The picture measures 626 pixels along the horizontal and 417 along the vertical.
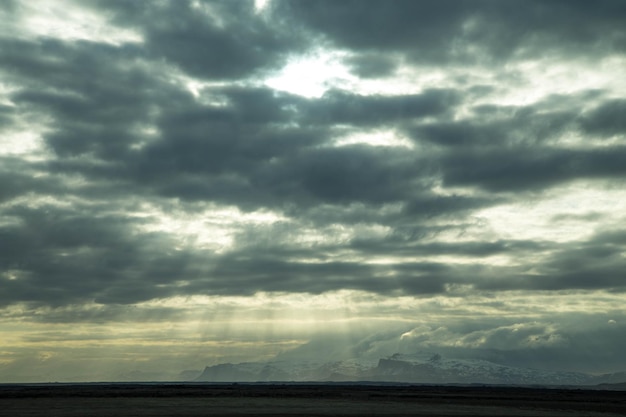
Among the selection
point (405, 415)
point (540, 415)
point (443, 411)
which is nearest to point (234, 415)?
point (405, 415)

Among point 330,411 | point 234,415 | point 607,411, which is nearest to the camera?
point 234,415

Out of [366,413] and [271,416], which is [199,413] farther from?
[366,413]

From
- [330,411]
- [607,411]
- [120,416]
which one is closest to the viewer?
[120,416]

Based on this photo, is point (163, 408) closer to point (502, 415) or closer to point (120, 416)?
point (120, 416)

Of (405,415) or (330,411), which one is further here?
(330,411)

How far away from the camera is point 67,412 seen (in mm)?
94375

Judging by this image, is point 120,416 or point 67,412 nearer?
point 120,416

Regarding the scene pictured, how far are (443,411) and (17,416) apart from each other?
5891cm

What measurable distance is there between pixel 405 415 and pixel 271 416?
18087 mm

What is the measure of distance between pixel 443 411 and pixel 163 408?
136ft

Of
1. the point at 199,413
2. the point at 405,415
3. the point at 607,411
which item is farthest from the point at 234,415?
the point at 607,411

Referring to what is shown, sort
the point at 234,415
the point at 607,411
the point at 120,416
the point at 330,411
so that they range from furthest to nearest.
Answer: the point at 607,411 → the point at 330,411 → the point at 234,415 → the point at 120,416

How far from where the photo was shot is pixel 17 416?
Result: 8644 cm

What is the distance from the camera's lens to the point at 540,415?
100 m
